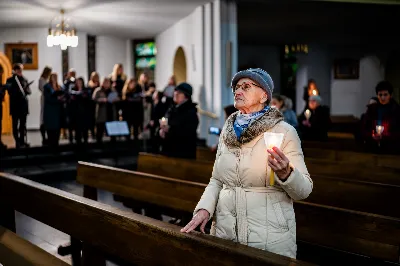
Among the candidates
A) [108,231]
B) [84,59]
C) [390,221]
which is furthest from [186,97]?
[84,59]

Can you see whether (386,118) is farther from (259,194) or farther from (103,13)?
(103,13)

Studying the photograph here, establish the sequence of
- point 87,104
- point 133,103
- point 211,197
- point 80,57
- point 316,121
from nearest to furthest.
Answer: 1. point 211,197
2. point 316,121
3. point 87,104
4. point 133,103
5. point 80,57

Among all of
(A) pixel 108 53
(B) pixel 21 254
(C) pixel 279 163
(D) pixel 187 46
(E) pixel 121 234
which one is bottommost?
(B) pixel 21 254

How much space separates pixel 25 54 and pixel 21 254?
12029 mm

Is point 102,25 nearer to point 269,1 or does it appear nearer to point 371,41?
point 269,1

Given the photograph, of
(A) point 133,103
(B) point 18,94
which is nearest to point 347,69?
(A) point 133,103

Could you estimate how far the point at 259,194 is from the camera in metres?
2.29

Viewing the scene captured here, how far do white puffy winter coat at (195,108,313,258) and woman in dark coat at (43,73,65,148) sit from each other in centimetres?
820

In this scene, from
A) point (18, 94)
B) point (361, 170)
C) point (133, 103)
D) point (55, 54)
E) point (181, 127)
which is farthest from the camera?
point (55, 54)

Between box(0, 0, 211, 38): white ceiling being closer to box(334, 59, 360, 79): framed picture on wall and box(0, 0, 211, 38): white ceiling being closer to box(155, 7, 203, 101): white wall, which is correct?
box(155, 7, 203, 101): white wall

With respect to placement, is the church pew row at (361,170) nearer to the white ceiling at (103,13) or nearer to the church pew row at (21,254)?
the church pew row at (21,254)

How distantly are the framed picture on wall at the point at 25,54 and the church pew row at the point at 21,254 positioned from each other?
11363 millimetres

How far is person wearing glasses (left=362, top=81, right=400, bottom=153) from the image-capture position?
5.60 metres

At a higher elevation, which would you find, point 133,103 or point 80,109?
point 133,103
